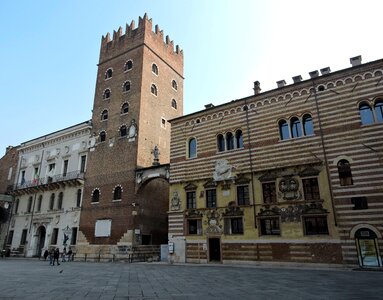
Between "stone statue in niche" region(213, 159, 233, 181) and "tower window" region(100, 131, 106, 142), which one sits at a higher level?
"tower window" region(100, 131, 106, 142)

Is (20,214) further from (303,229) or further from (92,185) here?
(303,229)

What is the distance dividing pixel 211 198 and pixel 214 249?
348 cm

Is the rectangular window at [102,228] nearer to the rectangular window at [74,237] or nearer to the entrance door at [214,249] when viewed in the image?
the rectangular window at [74,237]

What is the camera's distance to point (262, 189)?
749 inches

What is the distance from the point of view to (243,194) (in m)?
19.8

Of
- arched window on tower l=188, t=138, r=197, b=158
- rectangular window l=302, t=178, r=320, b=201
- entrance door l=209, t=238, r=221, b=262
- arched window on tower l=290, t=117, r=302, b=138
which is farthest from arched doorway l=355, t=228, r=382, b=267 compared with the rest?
arched window on tower l=188, t=138, r=197, b=158

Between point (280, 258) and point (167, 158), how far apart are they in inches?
662

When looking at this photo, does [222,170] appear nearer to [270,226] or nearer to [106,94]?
[270,226]

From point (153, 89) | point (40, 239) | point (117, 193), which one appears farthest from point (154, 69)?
point (40, 239)

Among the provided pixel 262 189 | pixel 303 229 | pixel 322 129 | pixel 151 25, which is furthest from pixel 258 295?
pixel 151 25

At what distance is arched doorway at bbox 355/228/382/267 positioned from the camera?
14953 mm

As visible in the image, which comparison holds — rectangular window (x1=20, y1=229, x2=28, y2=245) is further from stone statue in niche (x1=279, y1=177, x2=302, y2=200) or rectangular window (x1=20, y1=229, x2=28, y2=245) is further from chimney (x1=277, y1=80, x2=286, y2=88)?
chimney (x1=277, y1=80, x2=286, y2=88)

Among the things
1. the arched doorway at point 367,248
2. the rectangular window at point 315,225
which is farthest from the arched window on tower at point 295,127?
the arched doorway at point 367,248

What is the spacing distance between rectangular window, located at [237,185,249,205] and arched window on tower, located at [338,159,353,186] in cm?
570
